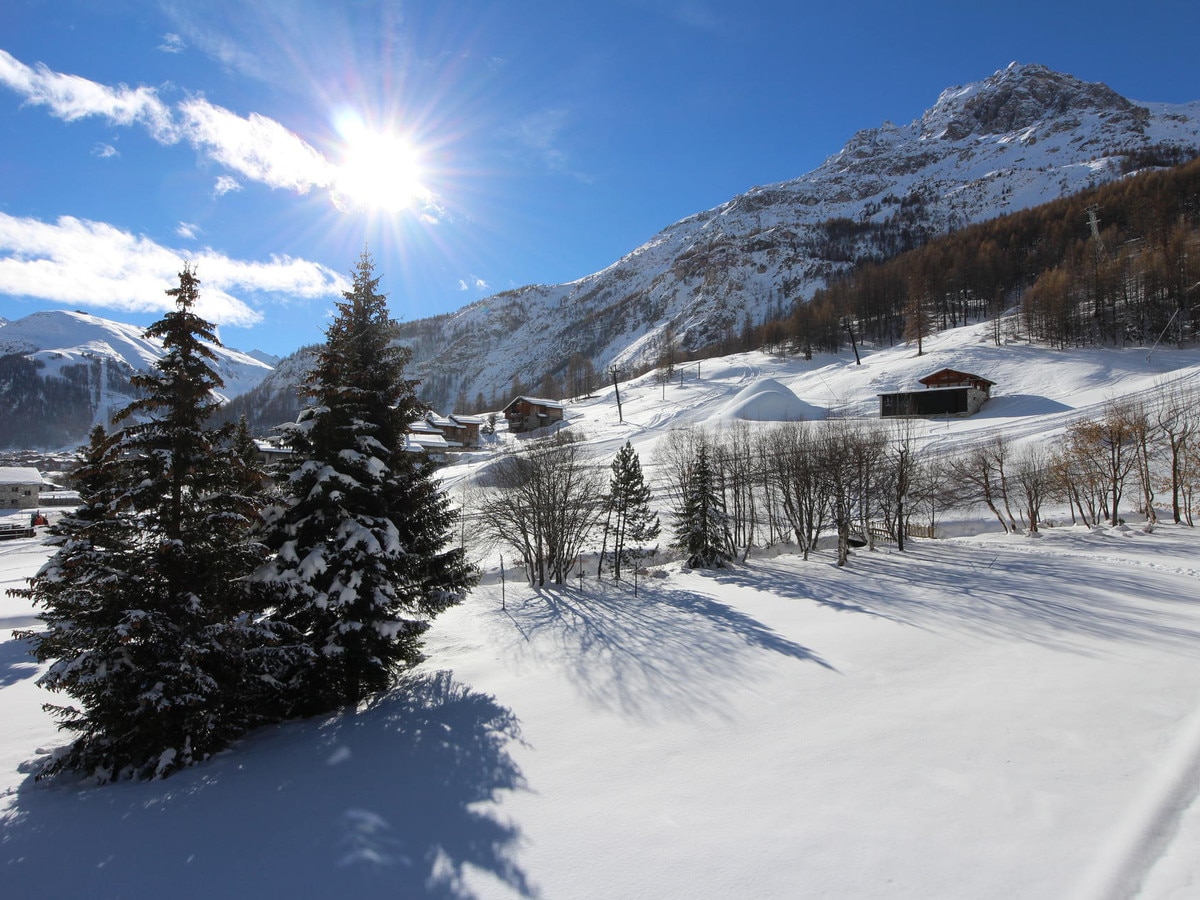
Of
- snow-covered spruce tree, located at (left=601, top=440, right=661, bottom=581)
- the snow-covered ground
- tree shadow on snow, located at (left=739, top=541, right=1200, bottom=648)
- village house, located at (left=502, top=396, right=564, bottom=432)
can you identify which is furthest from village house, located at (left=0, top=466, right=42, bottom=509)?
tree shadow on snow, located at (left=739, top=541, right=1200, bottom=648)

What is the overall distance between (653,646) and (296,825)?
28.3ft

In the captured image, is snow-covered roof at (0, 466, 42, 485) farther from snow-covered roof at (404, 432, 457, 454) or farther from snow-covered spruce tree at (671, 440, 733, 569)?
snow-covered spruce tree at (671, 440, 733, 569)

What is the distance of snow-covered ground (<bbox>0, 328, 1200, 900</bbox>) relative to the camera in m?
5.02

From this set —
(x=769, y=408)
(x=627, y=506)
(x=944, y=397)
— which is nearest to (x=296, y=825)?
(x=627, y=506)

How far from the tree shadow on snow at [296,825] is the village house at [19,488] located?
302 feet

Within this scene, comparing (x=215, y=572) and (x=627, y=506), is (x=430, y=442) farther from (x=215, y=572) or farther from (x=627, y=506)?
(x=215, y=572)

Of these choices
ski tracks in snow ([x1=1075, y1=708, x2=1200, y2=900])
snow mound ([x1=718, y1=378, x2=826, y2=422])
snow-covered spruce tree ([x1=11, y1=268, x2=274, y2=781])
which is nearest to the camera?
ski tracks in snow ([x1=1075, y1=708, x2=1200, y2=900])

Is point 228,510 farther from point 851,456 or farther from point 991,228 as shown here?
point 991,228

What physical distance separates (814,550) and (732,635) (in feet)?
48.5

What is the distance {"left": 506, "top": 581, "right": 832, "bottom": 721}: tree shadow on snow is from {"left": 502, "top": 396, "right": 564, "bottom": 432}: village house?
58.6 meters

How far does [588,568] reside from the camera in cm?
2938

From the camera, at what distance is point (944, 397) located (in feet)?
162

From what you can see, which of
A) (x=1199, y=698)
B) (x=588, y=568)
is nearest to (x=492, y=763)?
(x=1199, y=698)

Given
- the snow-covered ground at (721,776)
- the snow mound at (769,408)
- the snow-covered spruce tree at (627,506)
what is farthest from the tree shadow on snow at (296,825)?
the snow mound at (769,408)
